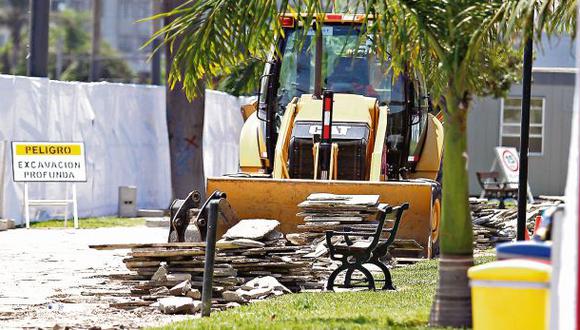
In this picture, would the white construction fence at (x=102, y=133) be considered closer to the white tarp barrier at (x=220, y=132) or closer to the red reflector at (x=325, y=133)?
the white tarp barrier at (x=220, y=132)

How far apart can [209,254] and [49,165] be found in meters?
13.3

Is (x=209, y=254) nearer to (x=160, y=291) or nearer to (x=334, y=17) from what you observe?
(x=160, y=291)

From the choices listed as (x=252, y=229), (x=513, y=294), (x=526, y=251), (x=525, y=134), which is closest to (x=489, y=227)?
(x=525, y=134)

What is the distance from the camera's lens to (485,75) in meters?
11.5

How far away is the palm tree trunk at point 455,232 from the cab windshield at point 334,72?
8727 millimetres

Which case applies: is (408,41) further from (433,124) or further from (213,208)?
(433,124)

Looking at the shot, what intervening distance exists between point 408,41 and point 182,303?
3186 millimetres

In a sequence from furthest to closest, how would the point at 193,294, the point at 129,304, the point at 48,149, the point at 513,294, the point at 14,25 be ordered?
1. the point at 14,25
2. the point at 48,149
3. the point at 193,294
4. the point at 129,304
5. the point at 513,294

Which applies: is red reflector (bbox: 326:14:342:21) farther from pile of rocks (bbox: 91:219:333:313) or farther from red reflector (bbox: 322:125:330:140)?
pile of rocks (bbox: 91:219:333:313)

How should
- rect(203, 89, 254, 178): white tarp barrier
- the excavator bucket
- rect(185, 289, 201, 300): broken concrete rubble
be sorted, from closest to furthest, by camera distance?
rect(185, 289, 201, 300): broken concrete rubble → the excavator bucket → rect(203, 89, 254, 178): white tarp barrier

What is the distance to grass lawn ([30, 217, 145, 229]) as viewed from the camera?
79.7 ft

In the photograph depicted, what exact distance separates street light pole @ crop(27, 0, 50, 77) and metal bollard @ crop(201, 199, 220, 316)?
46.0 feet

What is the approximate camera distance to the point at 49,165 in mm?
24344

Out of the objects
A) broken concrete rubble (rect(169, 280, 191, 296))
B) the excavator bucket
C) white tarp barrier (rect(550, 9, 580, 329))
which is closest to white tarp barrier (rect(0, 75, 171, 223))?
the excavator bucket
